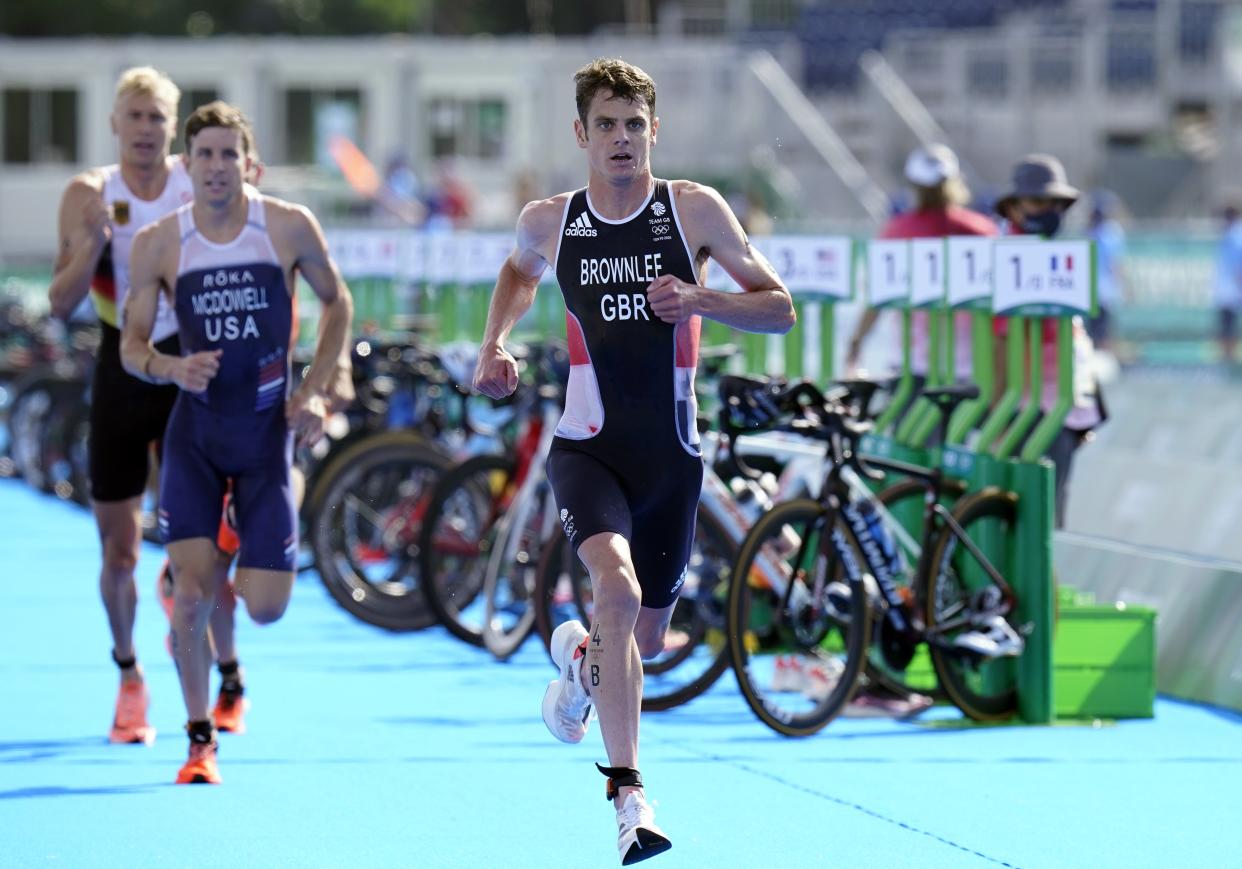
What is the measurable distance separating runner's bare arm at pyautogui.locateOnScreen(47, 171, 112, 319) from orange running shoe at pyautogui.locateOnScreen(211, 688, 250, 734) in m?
1.51

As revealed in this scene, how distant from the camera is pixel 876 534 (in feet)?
28.5

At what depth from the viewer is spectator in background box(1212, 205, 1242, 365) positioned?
2717 centimetres

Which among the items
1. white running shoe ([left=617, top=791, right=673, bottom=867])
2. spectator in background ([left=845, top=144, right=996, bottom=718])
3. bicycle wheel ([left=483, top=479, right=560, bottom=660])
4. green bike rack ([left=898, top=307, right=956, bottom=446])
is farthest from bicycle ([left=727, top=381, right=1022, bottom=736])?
white running shoe ([left=617, top=791, right=673, bottom=867])

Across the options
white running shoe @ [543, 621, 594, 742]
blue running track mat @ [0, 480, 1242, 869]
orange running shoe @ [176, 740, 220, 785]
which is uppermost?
white running shoe @ [543, 621, 594, 742]

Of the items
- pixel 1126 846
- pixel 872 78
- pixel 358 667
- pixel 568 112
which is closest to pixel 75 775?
pixel 358 667

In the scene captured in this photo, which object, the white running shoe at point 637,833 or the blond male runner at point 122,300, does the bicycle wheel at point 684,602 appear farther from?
the white running shoe at point 637,833

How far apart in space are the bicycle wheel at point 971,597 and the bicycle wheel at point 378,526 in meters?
2.93

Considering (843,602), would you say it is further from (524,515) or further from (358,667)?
(358,667)

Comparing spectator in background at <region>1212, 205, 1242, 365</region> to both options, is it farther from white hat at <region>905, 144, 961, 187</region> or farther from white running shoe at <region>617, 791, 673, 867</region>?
white running shoe at <region>617, 791, 673, 867</region>

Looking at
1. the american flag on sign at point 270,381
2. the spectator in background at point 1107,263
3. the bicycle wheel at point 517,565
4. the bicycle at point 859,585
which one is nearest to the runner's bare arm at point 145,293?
the american flag on sign at point 270,381

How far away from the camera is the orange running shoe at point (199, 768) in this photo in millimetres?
7457

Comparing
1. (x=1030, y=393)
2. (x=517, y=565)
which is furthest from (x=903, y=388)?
(x=517, y=565)

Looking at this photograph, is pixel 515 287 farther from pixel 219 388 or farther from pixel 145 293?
pixel 145 293

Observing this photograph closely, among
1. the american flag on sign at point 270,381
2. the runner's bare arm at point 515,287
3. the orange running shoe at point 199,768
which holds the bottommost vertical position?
the orange running shoe at point 199,768
